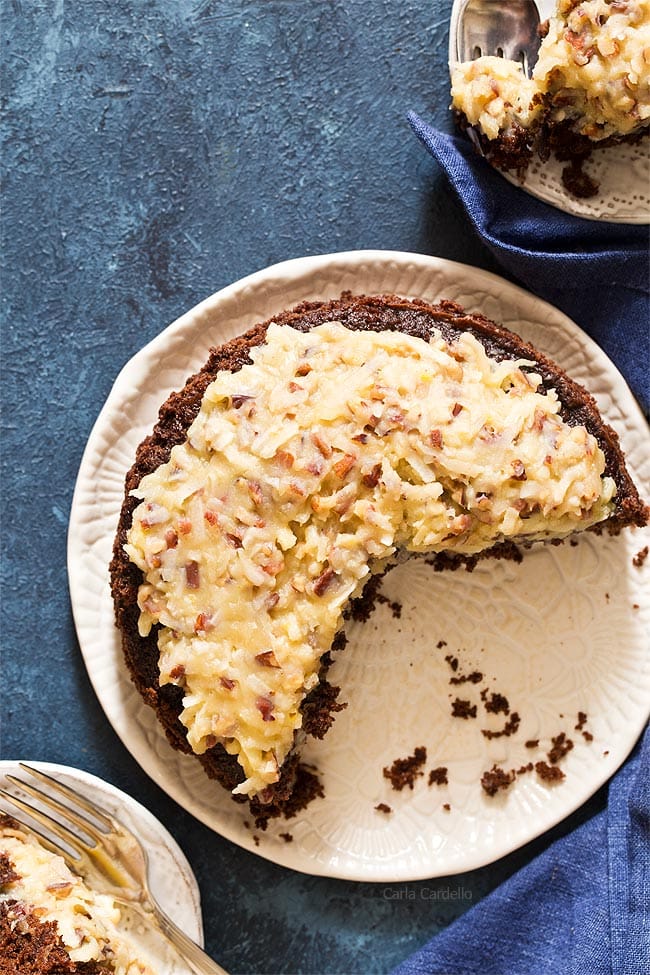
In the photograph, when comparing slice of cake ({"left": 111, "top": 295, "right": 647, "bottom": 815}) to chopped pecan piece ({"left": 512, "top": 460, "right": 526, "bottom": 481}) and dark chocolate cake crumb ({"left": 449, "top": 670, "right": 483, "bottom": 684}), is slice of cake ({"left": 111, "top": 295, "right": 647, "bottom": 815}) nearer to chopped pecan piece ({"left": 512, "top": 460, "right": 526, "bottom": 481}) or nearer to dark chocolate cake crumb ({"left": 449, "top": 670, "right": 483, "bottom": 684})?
chopped pecan piece ({"left": 512, "top": 460, "right": 526, "bottom": 481})

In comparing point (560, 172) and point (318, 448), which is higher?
point (560, 172)

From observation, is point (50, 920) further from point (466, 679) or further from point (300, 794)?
point (466, 679)

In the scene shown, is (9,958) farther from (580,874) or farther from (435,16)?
(435,16)

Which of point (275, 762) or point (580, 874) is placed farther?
point (580, 874)

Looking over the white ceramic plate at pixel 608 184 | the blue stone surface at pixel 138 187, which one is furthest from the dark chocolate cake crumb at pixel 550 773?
the white ceramic plate at pixel 608 184

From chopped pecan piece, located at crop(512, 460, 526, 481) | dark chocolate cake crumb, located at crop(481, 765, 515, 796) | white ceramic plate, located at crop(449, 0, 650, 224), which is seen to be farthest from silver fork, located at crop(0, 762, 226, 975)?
white ceramic plate, located at crop(449, 0, 650, 224)

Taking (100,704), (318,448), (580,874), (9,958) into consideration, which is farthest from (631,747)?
(9,958)
